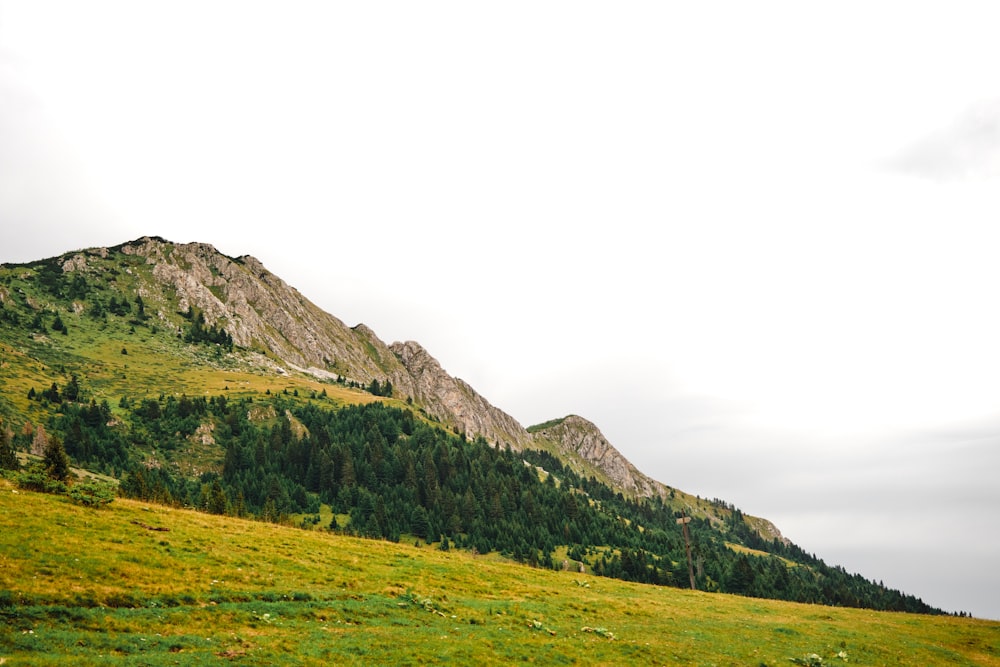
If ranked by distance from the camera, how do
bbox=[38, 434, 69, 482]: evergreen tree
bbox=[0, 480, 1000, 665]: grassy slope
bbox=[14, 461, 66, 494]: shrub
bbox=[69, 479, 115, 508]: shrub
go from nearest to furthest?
bbox=[0, 480, 1000, 665]: grassy slope, bbox=[69, 479, 115, 508]: shrub, bbox=[14, 461, 66, 494]: shrub, bbox=[38, 434, 69, 482]: evergreen tree

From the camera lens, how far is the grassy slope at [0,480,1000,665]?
2123 centimetres

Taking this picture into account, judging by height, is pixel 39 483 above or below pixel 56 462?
below

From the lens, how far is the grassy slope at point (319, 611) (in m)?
21.2

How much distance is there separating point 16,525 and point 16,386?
152009 mm

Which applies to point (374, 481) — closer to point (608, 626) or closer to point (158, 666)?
point (608, 626)

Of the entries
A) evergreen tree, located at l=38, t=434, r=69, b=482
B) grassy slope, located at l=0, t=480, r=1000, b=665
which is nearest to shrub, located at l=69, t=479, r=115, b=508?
grassy slope, located at l=0, t=480, r=1000, b=665

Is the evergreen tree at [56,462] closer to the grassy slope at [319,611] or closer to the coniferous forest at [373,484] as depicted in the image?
the grassy slope at [319,611]

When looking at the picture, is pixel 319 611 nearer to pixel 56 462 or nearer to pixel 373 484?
pixel 56 462

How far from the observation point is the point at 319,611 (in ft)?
94.3

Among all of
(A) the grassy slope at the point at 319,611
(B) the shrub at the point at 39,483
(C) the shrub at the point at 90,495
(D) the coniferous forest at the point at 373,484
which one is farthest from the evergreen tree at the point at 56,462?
(D) the coniferous forest at the point at 373,484

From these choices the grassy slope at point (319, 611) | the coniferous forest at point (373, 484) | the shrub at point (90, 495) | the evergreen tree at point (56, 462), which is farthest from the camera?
the coniferous forest at point (373, 484)

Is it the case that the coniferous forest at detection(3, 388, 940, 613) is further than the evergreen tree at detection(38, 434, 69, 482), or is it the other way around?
the coniferous forest at detection(3, 388, 940, 613)

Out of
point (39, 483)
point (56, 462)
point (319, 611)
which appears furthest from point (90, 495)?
point (319, 611)

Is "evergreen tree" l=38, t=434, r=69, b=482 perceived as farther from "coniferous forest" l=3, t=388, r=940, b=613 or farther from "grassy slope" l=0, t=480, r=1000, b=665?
"coniferous forest" l=3, t=388, r=940, b=613
